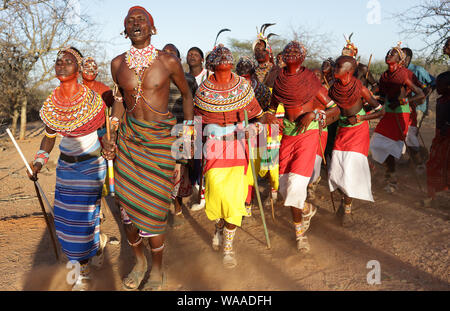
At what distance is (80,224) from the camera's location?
3.29m

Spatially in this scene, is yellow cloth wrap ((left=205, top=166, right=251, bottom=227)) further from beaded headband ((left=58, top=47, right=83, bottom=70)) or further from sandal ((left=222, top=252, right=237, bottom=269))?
beaded headband ((left=58, top=47, right=83, bottom=70))

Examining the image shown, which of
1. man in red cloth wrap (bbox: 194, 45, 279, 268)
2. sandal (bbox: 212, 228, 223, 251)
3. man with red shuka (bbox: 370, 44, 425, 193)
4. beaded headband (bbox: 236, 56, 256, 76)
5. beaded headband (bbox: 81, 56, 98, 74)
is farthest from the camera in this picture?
man with red shuka (bbox: 370, 44, 425, 193)

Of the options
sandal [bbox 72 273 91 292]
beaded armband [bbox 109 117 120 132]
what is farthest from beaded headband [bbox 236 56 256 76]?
sandal [bbox 72 273 91 292]

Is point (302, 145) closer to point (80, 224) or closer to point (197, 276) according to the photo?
point (197, 276)

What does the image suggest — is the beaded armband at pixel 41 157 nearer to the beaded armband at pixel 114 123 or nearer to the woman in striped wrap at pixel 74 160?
the woman in striped wrap at pixel 74 160

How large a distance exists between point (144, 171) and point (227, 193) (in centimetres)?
89

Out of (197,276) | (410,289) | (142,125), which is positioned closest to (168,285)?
(197,276)

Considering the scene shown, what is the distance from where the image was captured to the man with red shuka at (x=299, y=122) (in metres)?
3.79

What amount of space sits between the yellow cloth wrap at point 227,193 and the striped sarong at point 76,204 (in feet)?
3.81

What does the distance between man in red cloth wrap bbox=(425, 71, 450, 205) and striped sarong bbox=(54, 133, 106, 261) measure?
4.45m

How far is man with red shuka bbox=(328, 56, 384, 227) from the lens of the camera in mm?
4305

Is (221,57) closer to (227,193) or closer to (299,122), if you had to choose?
(299,122)

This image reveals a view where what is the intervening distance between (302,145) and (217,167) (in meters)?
1.04

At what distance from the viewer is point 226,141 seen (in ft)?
11.8
